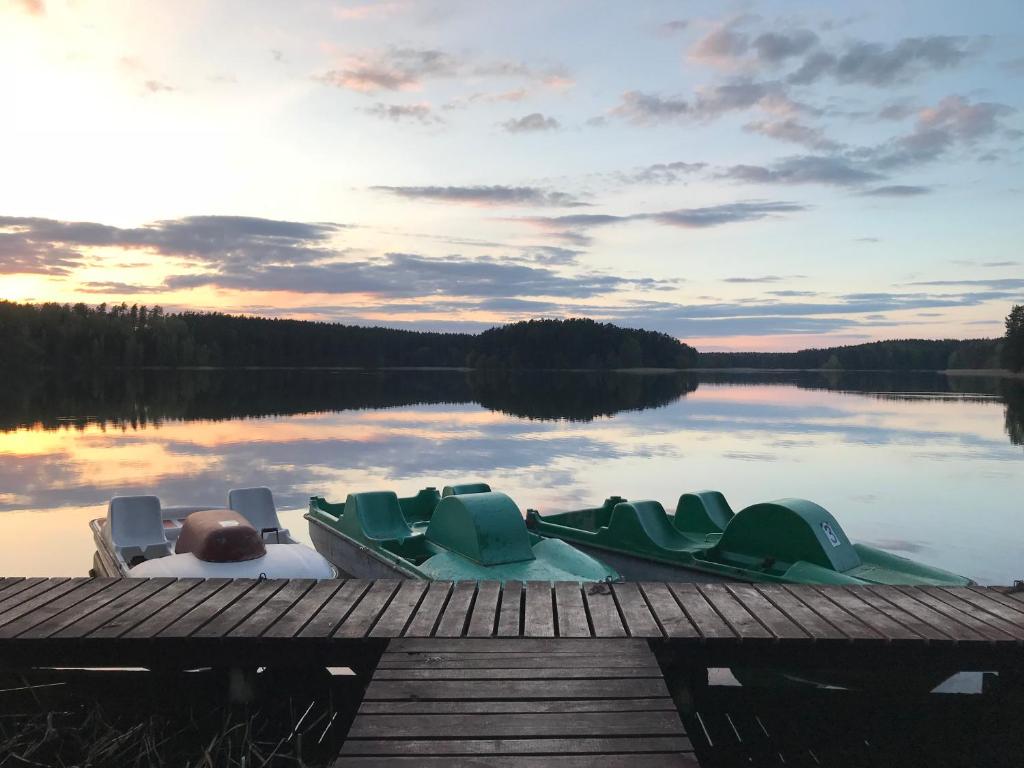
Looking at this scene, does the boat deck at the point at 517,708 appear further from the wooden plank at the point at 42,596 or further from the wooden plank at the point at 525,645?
the wooden plank at the point at 42,596

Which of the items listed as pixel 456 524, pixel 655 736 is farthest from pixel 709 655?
pixel 456 524

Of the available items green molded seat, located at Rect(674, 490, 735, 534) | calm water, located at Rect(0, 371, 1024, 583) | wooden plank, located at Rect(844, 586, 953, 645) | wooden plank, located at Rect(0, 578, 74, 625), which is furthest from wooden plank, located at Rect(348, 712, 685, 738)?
calm water, located at Rect(0, 371, 1024, 583)

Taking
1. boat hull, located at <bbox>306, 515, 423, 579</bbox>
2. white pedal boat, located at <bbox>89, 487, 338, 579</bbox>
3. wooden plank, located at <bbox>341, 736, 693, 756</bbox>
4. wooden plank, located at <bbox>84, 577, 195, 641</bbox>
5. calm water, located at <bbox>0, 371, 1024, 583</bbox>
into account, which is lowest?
calm water, located at <bbox>0, 371, 1024, 583</bbox>

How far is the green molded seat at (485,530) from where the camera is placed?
9023 mm

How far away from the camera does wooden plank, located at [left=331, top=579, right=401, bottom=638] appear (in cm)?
529

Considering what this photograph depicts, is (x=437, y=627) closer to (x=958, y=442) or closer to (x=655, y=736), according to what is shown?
(x=655, y=736)

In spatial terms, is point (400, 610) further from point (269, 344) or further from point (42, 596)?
point (269, 344)

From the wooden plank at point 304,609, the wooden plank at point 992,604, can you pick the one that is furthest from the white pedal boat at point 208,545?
the wooden plank at point 992,604

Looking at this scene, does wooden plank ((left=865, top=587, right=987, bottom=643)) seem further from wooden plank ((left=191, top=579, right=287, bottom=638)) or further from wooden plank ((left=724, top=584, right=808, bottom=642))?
wooden plank ((left=191, top=579, right=287, bottom=638))

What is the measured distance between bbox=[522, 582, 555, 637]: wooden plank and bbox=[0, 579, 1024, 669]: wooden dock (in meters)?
0.01

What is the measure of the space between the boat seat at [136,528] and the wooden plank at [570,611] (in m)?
6.53

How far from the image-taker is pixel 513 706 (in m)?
4.23

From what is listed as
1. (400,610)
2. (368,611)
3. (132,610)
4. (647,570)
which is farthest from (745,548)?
(132,610)

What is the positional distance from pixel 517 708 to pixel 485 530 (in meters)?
4.91
